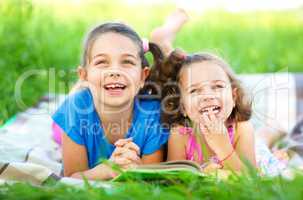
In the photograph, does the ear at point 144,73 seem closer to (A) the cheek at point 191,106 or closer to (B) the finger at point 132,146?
(A) the cheek at point 191,106

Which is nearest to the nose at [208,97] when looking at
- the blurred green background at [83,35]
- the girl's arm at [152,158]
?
the girl's arm at [152,158]

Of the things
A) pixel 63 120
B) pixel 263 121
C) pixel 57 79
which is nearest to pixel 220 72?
pixel 63 120

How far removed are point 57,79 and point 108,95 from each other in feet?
6.68

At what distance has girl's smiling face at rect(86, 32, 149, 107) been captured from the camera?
2.65 m

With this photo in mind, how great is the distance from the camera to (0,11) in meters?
5.10

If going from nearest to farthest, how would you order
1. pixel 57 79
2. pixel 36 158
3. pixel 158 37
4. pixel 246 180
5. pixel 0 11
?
pixel 246 180, pixel 36 158, pixel 158 37, pixel 57 79, pixel 0 11

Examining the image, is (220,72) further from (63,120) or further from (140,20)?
(140,20)

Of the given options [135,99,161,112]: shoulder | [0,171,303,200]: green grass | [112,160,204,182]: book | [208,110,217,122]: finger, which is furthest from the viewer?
[135,99,161,112]: shoulder

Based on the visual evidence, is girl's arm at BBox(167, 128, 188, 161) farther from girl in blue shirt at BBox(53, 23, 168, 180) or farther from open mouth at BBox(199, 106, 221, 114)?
open mouth at BBox(199, 106, 221, 114)

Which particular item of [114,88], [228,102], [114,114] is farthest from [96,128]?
[228,102]

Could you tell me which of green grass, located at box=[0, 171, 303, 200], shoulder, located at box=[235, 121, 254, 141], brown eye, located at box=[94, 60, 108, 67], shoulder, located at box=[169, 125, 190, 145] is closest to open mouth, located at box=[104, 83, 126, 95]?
brown eye, located at box=[94, 60, 108, 67]

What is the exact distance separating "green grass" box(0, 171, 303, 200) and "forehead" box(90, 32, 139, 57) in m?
0.84

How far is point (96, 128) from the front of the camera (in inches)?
110

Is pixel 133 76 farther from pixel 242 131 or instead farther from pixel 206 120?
pixel 242 131
